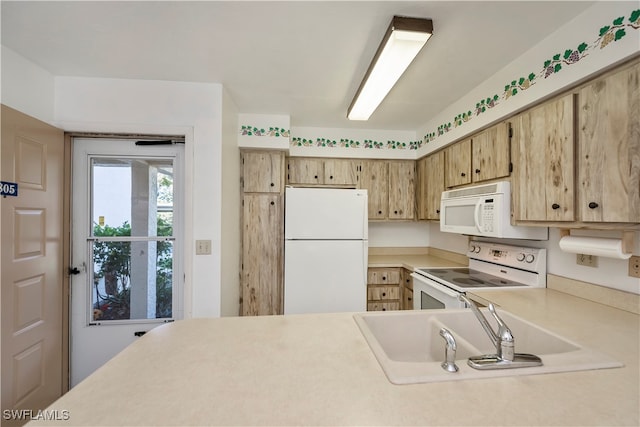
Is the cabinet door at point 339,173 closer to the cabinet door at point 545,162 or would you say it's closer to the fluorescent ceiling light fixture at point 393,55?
the fluorescent ceiling light fixture at point 393,55

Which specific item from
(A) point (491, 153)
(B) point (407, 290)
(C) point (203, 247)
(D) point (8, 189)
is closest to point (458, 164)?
(A) point (491, 153)

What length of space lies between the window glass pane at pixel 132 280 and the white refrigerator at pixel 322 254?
40.3 inches

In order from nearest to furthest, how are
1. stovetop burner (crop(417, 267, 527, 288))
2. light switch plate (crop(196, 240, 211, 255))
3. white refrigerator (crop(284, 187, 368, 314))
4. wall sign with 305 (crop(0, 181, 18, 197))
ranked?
wall sign with 305 (crop(0, 181, 18, 197))
stovetop burner (crop(417, 267, 527, 288))
light switch plate (crop(196, 240, 211, 255))
white refrigerator (crop(284, 187, 368, 314))

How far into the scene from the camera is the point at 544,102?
153cm

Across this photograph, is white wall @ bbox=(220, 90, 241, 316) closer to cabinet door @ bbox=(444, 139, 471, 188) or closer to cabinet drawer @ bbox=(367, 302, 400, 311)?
cabinet drawer @ bbox=(367, 302, 400, 311)

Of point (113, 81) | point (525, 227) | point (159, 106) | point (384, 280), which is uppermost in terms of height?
point (113, 81)

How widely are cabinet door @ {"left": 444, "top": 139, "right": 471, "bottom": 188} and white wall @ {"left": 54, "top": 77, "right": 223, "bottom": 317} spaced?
2043 millimetres

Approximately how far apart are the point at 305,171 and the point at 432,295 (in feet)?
6.03

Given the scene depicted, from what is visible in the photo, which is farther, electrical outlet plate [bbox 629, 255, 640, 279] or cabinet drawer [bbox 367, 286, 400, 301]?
cabinet drawer [bbox 367, 286, 400, 301]

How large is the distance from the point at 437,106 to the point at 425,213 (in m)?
1.12

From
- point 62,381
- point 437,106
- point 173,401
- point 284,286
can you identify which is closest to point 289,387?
point 173,401

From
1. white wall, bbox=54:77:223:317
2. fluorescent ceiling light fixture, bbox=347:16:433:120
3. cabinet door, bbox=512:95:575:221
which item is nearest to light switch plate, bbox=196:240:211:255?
white wall, bbox=54:77:223:317

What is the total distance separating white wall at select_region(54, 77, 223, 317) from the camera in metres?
1.93

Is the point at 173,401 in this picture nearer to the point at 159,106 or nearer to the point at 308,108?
the point at 159,106
